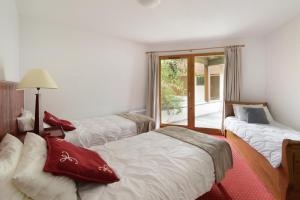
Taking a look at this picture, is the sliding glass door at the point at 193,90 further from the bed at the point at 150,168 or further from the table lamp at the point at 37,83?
the table lamp at the point at 37,83

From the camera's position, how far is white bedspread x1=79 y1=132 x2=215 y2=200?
1104 mm

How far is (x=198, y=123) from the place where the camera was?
4523 mm

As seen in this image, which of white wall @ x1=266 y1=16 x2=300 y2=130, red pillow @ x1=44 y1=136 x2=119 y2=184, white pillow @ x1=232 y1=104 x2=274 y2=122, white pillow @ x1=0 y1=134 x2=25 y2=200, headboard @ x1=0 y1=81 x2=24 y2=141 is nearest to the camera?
white pillow @ x1=0 y1=134 x2=25 y2=200

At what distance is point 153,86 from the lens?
450 cm

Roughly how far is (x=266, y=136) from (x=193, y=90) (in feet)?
7.08

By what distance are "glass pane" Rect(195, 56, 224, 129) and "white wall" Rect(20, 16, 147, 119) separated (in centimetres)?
152

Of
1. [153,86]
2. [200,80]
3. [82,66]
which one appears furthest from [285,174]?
[82,66]

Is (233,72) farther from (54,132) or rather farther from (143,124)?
(54,132)

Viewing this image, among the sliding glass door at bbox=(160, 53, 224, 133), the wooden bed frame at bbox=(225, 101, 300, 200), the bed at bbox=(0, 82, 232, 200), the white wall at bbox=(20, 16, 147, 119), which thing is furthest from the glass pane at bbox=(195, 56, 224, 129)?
the bed at bbox=(0, 82, 232, 200)

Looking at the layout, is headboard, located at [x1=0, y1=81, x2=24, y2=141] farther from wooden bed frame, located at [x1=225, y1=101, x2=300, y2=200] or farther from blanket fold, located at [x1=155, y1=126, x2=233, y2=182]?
wooden bed frame, located at [x1=225, y1=101, x2=300, y2=200]

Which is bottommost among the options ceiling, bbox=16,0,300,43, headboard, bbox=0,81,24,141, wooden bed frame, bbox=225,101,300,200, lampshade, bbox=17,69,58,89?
wooden bed frame, bbox=225,101,300,200

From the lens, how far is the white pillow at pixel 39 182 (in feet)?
2.84

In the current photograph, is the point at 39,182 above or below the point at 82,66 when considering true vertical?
below

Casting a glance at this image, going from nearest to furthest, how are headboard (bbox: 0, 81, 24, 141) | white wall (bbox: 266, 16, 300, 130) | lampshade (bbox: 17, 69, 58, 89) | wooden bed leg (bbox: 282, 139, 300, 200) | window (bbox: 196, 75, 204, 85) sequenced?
headboard (bbox: 0, 81, 24, 141) < wooden bed leg (bbox: 282, 139, 300, 200) < lampshade (bbox: 17, 69, 58, 89) < white wall (bbox: 266, 16, 300, 130) < window (bbox: 196, 75, 204, 85)
